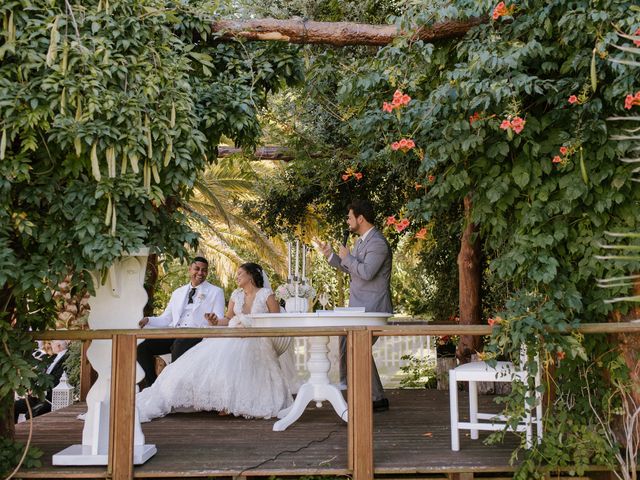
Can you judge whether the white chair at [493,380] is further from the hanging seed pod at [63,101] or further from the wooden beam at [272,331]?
the hanging seed pod at [63,101]

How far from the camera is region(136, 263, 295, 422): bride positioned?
220 inches

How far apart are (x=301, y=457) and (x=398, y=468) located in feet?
1.99

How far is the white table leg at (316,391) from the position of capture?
497cm

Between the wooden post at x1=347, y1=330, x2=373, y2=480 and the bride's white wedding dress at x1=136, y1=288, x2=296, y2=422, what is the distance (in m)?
1.81

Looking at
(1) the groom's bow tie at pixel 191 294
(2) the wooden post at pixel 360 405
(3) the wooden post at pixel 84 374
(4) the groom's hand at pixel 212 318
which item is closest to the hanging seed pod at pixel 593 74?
(2) the wooden post at pixel 360 405

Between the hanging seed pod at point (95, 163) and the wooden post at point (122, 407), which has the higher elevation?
the hanging seed pod at point (95, 163)

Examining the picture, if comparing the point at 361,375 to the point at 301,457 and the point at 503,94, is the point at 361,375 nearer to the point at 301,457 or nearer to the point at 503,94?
the point at 301,457

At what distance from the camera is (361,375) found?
395cm

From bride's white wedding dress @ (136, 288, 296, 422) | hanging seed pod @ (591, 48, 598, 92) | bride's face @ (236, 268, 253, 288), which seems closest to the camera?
hanging seed pod @ (591, 48, 598, 92)

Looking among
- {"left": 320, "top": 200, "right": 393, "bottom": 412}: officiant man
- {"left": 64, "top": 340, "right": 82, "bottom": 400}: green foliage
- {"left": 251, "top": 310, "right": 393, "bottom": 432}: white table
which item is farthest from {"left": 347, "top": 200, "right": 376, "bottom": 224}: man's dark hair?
{"left": 64, "top": 340, "right": 82, "bottom": 400}: green foliage

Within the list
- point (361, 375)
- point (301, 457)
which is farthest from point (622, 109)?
point (301, 457)

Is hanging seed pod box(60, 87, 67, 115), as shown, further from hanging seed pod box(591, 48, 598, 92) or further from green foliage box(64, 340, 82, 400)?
green foliage box(64, 340, 82, 400)

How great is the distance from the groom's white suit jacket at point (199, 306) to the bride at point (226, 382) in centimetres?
56

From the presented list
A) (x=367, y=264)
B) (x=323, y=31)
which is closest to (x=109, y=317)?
(x=367, y=264)
